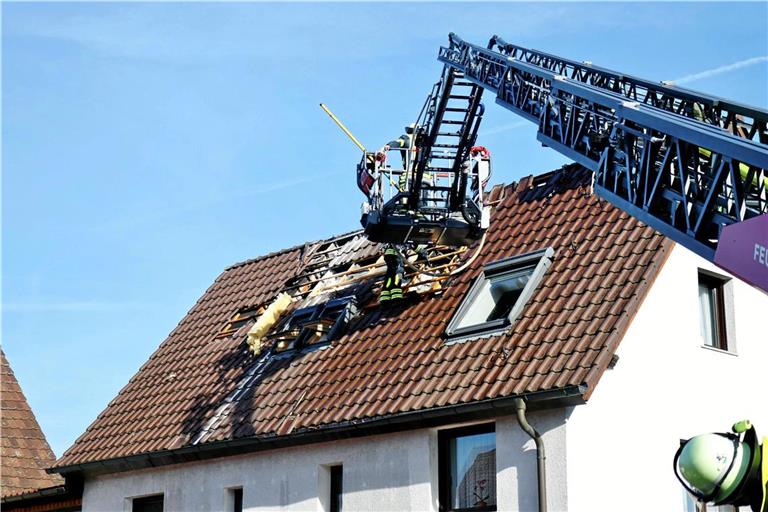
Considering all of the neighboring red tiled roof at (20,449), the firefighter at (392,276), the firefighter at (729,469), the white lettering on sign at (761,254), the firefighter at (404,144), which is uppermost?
the firefighter at (404,144)

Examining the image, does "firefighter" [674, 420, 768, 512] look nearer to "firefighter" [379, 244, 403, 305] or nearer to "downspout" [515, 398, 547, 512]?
"downspout" [515, 398, 547, 512]

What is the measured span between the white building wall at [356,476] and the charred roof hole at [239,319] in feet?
10.4

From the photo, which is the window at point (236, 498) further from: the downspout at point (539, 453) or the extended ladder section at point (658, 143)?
the extended ladder section at point (658, 143)

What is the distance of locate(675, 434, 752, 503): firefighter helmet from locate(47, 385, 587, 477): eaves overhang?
4834 mm

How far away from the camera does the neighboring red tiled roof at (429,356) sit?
16391 mm

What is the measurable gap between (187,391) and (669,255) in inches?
344

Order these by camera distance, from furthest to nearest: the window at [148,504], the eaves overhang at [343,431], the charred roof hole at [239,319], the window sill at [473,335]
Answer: the charred roof hole at [239,319] < the window at [148,504] < the window sill at [473,335] < the eaves overhang at [343,431]

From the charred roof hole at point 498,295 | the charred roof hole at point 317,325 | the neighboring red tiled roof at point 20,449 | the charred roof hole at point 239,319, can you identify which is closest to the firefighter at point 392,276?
the charred roof hole at point 317,325

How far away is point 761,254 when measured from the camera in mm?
10211

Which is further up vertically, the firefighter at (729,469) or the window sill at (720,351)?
the window sill at (720,351)

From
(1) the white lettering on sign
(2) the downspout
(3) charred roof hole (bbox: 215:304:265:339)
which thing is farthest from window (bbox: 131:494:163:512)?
(1) the white lettering on sign

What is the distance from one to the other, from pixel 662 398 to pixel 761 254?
665 cm

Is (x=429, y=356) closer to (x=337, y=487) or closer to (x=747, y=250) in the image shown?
(x=337, y=487)

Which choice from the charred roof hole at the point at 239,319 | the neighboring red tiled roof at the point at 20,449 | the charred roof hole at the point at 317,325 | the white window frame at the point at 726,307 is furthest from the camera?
the neighboring red tiled roof at the point at 20,449
